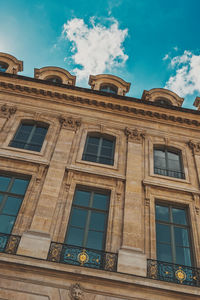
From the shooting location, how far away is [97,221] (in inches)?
336

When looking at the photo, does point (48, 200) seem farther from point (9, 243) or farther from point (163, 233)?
point (163, 233)

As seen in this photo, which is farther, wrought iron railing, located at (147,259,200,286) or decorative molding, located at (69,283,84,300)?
wrought iron railing, located at (147,259,200,286)

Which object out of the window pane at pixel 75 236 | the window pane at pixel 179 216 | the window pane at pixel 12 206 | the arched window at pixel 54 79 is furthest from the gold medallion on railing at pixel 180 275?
the arched window at pixel 54 79

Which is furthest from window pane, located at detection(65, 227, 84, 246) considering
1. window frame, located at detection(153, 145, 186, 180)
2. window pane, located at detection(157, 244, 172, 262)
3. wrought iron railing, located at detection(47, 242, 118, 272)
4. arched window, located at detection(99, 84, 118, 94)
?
arched window, located at detection(99, 84, 118, 94)

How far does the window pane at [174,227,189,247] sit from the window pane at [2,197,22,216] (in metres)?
5.05

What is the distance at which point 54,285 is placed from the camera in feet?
21.7

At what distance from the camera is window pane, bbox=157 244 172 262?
7.94 meters

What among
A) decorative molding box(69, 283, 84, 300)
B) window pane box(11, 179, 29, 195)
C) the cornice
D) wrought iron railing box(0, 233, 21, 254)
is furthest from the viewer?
the cornice

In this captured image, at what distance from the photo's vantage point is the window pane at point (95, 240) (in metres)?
7.93

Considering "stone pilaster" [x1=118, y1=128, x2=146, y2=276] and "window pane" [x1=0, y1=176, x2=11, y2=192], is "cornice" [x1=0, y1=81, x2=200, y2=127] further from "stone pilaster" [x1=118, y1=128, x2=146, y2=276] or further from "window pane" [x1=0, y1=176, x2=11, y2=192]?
"window pane" [x1=0, y1=176, x2=11, y2=192]

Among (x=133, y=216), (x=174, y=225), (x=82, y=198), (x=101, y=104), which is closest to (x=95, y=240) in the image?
(x=133, y=216)

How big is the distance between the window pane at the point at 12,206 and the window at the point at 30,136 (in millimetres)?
2396

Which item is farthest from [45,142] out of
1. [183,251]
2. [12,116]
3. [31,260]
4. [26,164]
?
[183,251]

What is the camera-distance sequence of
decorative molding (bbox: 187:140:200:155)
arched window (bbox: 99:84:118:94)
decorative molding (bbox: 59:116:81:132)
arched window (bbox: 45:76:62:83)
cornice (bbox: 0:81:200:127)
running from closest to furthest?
decorative molding (bbox: 59:116:81:132) → decorative molding (bbox: 187:140:200:155) → cornice (bbox: 0:81:200:127) → arched window (bbox: 45:76:62:83) → arched window (bbox: 99:84:118:94)
